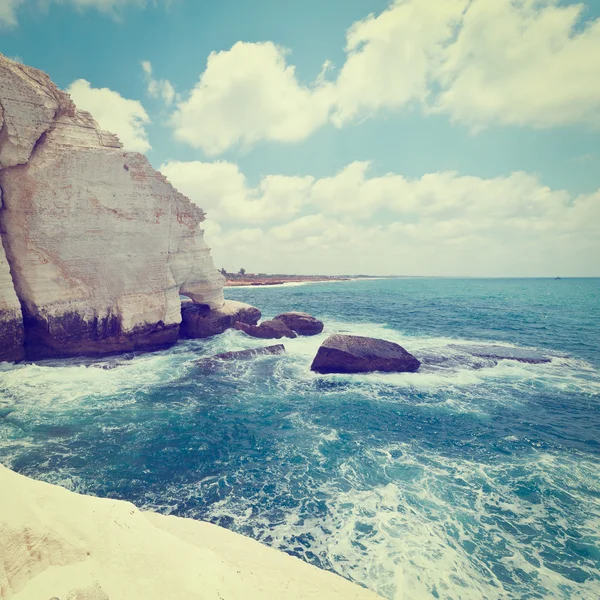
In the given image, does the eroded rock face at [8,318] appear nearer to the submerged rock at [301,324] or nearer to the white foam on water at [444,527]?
the white foam on water at [444,527]

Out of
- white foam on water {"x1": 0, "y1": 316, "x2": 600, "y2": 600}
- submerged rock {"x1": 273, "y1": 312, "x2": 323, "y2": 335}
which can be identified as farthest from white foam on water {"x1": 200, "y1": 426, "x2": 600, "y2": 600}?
submerged rock {"x1": 273, "y1": 312, "x2": 323, "y2": 335}

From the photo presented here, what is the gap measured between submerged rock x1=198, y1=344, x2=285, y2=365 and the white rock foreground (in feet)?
47.5

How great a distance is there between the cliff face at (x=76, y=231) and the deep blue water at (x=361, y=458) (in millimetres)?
2935

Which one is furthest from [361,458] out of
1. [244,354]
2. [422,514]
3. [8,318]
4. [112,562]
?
[8,318]

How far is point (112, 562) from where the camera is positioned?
428 centimetres

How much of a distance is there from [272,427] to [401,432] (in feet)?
16.3

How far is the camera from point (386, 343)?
750 inches

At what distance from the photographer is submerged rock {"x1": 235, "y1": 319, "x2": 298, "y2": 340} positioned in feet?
86.8

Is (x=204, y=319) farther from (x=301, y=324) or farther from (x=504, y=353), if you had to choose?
(x=504, y=353)

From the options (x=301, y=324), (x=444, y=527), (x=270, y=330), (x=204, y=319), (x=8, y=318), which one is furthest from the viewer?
(x=301, y=324)

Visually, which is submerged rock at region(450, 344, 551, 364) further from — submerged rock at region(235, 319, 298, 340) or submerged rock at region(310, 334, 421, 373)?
submerged rock at region(235, 319, 298, 340)

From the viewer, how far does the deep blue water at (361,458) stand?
6.85 m

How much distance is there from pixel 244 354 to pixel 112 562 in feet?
55.2

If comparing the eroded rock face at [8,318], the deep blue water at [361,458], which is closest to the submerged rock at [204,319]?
the deep blue water at [361,458]
